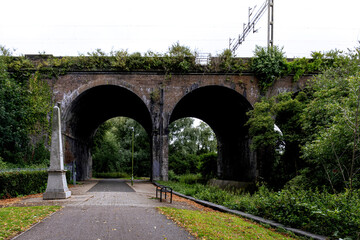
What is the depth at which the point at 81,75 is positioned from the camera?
23000 mm

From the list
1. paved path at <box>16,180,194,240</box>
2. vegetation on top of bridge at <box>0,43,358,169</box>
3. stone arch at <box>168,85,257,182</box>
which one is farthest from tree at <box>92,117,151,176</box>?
paved path at <box>16,180,194,240</box>

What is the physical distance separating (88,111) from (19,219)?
20.8 m

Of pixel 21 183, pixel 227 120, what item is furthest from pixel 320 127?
pixel 227 120

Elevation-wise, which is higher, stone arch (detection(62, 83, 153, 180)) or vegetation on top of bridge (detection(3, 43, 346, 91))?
vegetation on top of bridge (detection(3, 43, 346, 91))

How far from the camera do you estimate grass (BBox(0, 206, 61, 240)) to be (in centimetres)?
639

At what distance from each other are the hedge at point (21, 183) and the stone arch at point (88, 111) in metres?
7.10

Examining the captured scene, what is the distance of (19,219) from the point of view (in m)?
7.57

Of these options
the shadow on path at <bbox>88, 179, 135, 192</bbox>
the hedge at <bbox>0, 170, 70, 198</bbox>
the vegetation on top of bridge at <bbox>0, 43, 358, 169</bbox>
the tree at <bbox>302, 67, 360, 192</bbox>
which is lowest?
the shadow on path at <bbox>88, 179, 135, 192</bbox>

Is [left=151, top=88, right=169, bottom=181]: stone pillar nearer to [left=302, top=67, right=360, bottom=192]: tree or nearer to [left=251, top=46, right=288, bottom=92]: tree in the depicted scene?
[left=251, top=46, right=288, bottom=92]: tree

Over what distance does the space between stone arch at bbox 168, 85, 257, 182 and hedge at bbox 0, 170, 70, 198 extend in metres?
10.6

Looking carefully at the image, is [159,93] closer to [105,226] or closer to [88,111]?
[88,111]

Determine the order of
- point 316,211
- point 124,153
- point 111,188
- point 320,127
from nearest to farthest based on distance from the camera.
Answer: point 316,211, point 320,127, point 111,188, point 124,153

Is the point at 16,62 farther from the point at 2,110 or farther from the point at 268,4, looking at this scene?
the point at 268,4

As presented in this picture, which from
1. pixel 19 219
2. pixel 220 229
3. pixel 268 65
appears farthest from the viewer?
pixel 268 65
